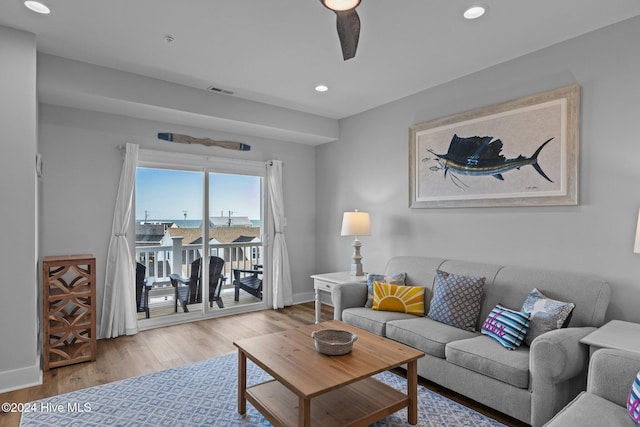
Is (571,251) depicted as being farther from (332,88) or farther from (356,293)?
(332,88)

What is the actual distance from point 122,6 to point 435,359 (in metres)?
3.32

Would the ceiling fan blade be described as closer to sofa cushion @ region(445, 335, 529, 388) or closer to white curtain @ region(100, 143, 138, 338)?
sofa cushion @ region(445, 335, 529, 388)

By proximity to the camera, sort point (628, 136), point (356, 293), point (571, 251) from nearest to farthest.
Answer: point (628, 136), point (571, 251), point (356, 293)

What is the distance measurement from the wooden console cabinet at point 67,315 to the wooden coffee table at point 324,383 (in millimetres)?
1760

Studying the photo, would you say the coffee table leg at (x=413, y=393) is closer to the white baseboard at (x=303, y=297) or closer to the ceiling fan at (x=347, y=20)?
the ceiling fan at (x=347, y=20)

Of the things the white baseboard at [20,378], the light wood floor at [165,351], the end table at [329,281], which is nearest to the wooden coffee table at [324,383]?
the light wood floor at [165,351]

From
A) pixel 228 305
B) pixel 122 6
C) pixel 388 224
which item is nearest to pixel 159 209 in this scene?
pixel 228 305

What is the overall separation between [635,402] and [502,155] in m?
2.16

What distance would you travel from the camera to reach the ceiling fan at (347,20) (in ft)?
5.67

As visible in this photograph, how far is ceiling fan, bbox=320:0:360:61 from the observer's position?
1.73 metres

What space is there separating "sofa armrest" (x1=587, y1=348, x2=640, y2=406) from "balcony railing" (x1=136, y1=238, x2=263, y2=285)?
4036mm

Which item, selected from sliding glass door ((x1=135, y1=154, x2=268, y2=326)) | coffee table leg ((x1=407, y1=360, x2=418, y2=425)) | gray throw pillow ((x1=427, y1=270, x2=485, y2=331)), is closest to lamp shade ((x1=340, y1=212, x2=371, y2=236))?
gray throw pillow ((x1=427, y1=270, x2=485, y2=331))

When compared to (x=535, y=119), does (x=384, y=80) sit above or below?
above

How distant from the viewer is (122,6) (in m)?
2.43
